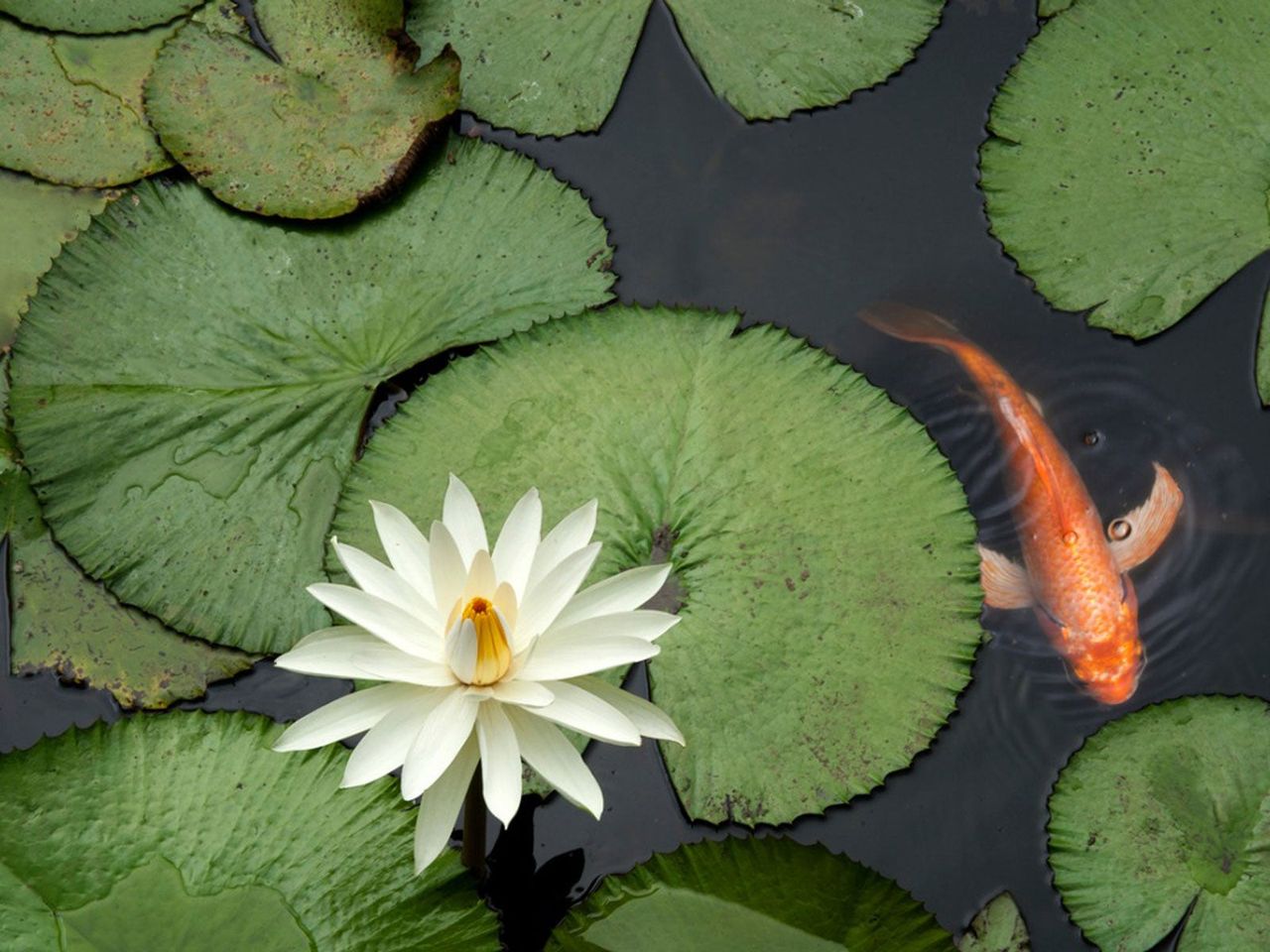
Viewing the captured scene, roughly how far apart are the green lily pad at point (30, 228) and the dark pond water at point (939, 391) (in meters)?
0.83

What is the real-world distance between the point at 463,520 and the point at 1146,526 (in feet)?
4.93

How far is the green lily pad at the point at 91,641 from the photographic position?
232 centimetres

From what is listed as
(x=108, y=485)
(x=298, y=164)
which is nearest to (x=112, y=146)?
(x=298, y=164)

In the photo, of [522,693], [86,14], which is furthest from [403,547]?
[86,14]

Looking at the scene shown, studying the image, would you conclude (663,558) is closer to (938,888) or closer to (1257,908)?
(938,888)

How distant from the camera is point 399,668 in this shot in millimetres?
1659

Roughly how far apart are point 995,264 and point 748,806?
142cm

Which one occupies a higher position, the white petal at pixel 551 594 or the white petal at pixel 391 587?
the white petal at pixel 551 594

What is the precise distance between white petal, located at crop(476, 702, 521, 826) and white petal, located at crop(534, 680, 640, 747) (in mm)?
53

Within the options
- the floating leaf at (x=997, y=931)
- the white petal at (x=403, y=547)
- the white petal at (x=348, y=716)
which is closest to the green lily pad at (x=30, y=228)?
the white petal at (x=403, y=547)

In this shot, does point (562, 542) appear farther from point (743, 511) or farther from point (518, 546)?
point (743, 511)

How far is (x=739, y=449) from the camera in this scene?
238 cm

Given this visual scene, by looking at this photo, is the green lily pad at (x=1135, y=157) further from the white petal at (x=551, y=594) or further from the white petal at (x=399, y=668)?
the white petal at (x=399, y=668)

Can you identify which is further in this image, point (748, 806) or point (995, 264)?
point (995, 264)
